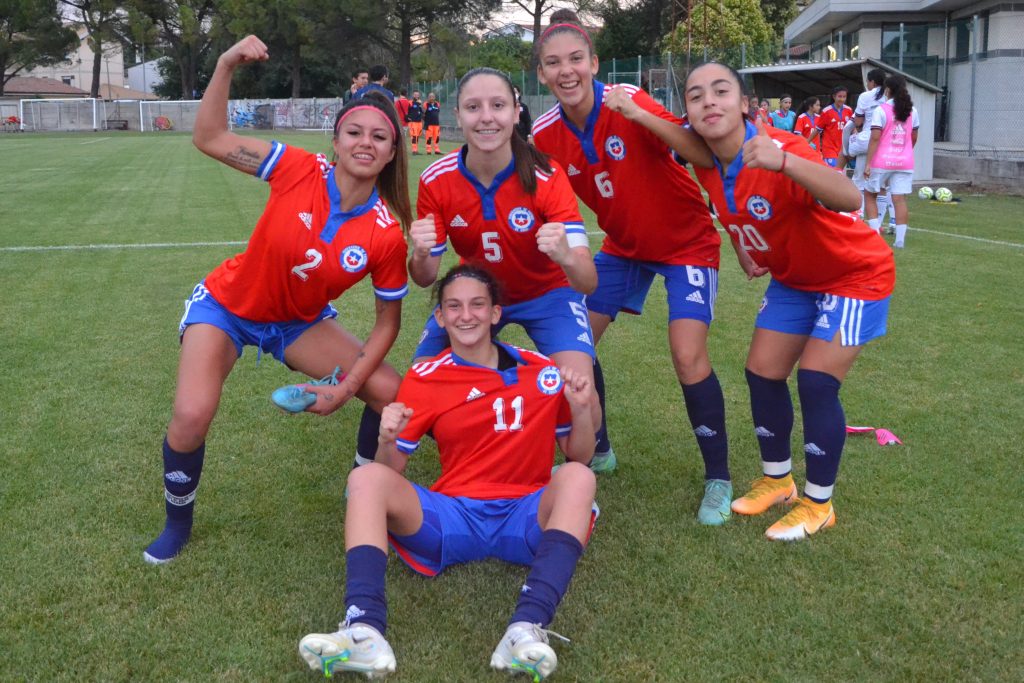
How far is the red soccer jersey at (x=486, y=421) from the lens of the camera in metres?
3.53

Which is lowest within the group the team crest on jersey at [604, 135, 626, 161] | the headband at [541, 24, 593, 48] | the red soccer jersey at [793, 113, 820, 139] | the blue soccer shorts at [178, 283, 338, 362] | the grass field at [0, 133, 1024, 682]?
the grass field at [0, 133, 1024, 682]

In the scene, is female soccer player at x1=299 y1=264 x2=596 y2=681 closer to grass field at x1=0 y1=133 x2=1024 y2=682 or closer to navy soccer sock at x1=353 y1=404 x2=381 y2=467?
grass field at x1=0 y1=133 x2=1024 y2=682

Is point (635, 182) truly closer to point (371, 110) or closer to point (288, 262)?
point (371, 110)

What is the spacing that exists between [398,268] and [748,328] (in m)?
4.37

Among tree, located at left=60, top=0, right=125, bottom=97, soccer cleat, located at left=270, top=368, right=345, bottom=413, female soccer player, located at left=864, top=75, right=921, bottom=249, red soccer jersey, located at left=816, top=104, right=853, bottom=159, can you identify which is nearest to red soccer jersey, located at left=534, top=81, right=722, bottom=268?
soccer cleat, located at left=270, top=368, right=345, bottom=413

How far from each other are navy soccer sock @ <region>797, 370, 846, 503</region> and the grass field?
228 millimetres

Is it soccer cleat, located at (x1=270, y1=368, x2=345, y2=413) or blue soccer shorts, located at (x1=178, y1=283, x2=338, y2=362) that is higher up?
blue soccer shorts, located at (x1=178, y1=283, x2=338, y2=362)

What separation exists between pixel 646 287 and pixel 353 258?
1.60 meters

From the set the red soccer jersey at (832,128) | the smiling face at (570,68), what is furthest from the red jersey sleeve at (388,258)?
the red soccer jersey at (832,128)

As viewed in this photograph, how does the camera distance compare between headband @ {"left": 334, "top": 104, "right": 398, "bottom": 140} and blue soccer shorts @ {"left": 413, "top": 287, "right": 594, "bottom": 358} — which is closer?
headband @ {"left": 334, "top": 104, "right": 398, "bottom": 140}

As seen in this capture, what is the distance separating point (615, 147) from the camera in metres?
4.12

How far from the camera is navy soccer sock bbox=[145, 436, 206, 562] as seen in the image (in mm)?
3674

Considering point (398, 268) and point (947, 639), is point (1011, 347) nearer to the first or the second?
point (947, 639)

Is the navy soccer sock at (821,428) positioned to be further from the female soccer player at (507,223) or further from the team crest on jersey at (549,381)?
the team crest on jersey at (549,381)
